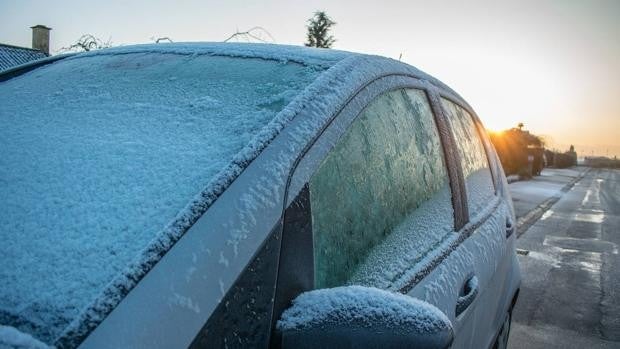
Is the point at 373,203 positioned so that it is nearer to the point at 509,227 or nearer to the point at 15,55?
the point at 509,227

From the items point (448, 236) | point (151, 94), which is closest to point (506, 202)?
point (448, 236)

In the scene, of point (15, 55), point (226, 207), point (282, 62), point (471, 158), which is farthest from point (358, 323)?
point (15, 55)

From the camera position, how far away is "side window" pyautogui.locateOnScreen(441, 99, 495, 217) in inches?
88.1

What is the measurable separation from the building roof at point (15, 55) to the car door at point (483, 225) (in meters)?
24.7

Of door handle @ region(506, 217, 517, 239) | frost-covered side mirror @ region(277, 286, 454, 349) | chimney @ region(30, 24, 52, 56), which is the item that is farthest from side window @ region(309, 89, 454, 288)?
chimney @ region(30, 24, 52, 56)

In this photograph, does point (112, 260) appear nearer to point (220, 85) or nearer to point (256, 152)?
point (256, 152)

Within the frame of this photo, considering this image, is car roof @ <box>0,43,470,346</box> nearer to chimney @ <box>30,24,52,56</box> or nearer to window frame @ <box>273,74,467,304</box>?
window frame @ <box>273,74,467,304</box>

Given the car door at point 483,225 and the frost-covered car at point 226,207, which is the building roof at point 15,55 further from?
the frost-covered car at point 226,207

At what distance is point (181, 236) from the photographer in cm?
89

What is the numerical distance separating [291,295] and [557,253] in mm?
7706

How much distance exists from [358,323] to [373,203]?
525 millimetres

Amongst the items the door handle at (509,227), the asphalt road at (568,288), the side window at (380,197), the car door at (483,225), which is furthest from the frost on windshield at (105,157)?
the asphalt road at (568,288)

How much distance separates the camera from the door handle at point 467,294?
163cm

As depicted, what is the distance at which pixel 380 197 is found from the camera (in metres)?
1.46
